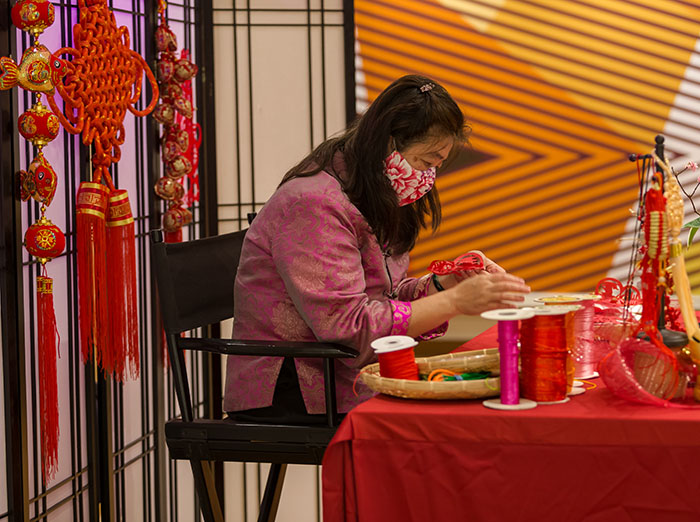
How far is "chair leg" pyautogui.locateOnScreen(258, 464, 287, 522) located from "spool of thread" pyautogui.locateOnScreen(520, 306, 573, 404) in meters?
0.93

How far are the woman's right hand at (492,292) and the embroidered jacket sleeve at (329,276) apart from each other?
13 centimetres

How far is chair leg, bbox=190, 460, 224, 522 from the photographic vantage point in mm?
1824

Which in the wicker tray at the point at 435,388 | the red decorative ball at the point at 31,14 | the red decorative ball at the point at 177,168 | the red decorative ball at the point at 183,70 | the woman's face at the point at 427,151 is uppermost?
the red decorative ball at the point at 183,70

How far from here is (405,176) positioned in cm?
183

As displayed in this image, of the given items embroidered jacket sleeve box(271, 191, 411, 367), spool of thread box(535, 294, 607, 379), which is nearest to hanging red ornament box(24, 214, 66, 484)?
embroidered jacket sleeve box(271, 191, 411, 367)

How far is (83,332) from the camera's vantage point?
2.25 metres

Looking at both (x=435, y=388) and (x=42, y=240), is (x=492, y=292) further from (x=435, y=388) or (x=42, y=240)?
(x=42, y=240)

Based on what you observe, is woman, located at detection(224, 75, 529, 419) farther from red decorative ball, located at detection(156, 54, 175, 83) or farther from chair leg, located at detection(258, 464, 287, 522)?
red decorative ball, located at detection(156, 54, 175, 83)

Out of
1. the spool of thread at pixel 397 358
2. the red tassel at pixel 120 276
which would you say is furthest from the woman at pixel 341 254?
the red tassel at pixel 120 276

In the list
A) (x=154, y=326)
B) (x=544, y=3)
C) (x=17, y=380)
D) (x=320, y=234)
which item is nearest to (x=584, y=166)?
(x=544, y=3)

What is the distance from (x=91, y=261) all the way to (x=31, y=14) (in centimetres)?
62

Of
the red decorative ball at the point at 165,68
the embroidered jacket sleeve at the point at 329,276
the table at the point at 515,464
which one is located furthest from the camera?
A: the red decorative ball at the point at 165,68

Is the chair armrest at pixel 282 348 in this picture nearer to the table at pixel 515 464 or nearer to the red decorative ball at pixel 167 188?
the table at pixel 515 464

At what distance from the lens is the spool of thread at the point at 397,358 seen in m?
1.37
